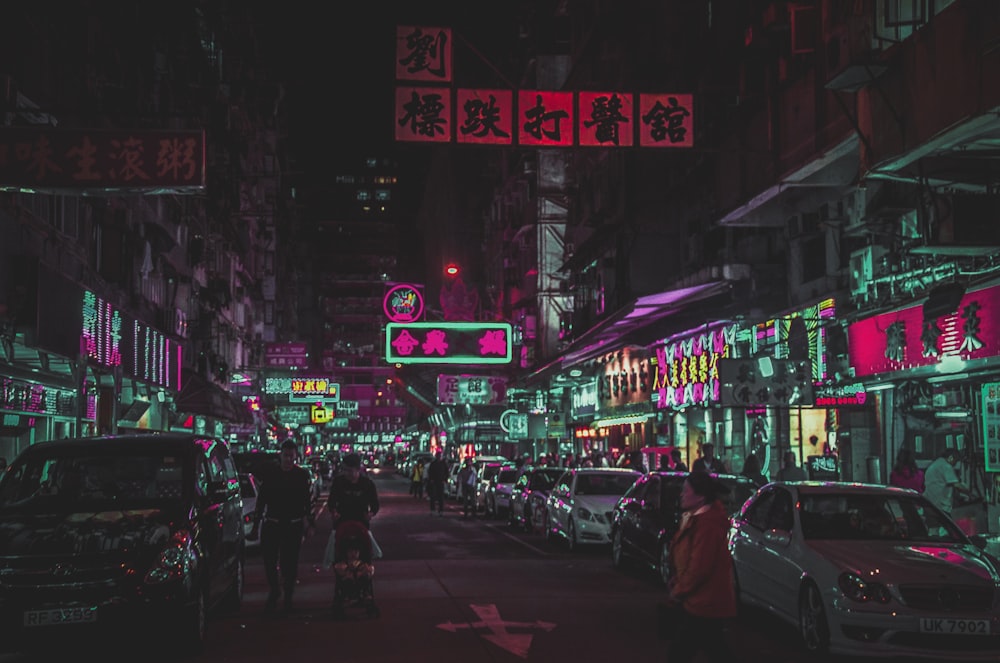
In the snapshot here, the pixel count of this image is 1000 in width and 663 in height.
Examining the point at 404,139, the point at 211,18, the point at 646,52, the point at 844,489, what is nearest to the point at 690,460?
the point at 646,52

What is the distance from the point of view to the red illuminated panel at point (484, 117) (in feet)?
60.6

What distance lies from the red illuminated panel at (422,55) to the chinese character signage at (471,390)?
41.3m

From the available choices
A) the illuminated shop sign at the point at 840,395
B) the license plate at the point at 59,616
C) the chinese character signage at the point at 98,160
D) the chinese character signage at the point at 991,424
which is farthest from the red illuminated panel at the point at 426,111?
the license plate at the point at 59,616

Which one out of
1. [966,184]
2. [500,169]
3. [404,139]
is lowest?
[966,184]

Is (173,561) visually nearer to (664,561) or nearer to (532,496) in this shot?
(664,561)

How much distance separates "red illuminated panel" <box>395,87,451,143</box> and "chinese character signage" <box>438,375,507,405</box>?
136 ft

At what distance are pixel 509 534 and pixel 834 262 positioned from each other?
32.4 feet

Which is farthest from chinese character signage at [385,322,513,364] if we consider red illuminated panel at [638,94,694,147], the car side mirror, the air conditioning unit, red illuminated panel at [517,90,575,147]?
the car side mirror

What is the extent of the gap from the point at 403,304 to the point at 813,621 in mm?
41080

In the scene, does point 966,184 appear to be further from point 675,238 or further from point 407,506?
point 407,506

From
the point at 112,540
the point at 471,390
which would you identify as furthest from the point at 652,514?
the point at 471,390

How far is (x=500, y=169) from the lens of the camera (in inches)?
2923

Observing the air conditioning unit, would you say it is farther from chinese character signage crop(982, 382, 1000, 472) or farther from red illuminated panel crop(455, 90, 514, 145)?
red illuminated panel crop(455, 90, 514, 145)

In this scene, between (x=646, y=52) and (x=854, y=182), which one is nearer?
(x=854, y=182)
